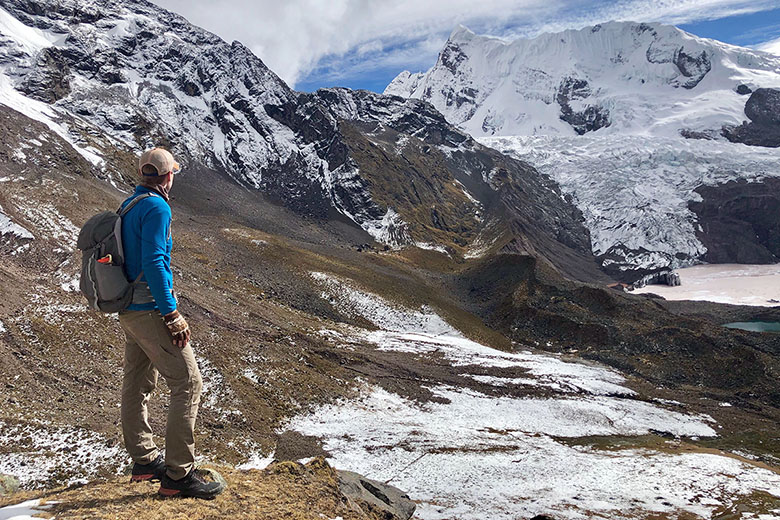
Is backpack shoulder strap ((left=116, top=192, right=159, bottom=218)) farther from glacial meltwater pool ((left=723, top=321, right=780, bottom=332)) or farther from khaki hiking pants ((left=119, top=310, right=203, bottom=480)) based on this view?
glacial meltwater pool ((left=723, top=321, right=780, bottom=332))

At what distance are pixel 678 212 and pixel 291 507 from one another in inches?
6918

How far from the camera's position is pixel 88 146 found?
292 feet

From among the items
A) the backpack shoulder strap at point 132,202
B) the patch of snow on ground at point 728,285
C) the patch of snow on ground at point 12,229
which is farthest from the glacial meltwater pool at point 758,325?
the backpack shoulder strap at point 132,202

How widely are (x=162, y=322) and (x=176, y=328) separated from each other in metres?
0.30

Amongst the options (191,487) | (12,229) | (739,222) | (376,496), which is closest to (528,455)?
(376,496)

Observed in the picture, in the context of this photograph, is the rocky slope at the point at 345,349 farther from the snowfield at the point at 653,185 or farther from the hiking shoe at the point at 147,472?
the snowfield at the point at 653,185

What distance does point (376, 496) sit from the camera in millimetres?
11445

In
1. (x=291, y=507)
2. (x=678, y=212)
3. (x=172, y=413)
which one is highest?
(x=678, y=212)

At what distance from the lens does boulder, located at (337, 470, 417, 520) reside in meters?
10.1

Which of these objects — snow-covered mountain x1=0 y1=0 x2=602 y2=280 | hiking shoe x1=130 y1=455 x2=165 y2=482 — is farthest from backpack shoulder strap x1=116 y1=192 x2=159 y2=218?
snow-covered mountain x1=0 y1=0 x2=602 y2=280

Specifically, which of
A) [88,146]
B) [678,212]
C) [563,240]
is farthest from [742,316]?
[88,146]

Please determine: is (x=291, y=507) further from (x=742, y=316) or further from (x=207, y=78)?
(x=207, y=78)

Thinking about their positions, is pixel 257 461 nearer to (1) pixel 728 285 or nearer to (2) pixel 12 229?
(2) pixel 12 229

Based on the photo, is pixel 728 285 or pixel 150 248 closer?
pixel 150 248
